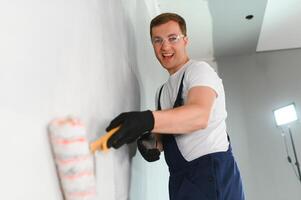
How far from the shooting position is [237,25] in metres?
2.97

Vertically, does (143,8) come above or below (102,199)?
above

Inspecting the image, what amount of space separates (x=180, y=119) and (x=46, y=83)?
14.3 inches

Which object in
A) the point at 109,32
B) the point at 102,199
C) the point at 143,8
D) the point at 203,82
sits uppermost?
the point at 143,8

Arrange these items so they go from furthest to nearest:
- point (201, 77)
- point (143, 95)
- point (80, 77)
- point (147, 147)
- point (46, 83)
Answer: point (143, 95) < point (147, 147) < point (201, 77) < point (80, 77) < point (46, 83)

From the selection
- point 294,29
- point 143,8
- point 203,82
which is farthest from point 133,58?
point 294,29

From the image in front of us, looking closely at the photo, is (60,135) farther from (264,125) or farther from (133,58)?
(264,125)

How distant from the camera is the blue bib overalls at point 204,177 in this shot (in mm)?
941

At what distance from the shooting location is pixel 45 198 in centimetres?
50

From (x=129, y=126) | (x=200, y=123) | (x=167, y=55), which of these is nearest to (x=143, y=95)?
(x=167, y=55)

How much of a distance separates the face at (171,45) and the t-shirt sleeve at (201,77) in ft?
0.56

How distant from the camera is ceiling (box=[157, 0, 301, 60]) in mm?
2613

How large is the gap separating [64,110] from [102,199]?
26cm

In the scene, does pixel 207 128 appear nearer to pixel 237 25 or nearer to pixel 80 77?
pixel 80 77

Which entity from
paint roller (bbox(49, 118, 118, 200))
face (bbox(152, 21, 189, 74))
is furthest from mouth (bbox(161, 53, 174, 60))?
paint roller (bbox(49, 118, 118, 200))
